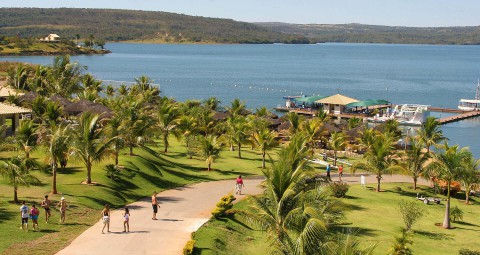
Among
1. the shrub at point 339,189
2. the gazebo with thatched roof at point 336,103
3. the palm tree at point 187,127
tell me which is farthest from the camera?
the gazebo with thatched roof at point 336,103

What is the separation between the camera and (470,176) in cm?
3020

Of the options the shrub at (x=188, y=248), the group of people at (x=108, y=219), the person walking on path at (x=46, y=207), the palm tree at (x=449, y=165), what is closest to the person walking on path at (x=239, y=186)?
the group of people at (x=108, y=219)

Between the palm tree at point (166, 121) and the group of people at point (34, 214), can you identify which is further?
the palm tree at point (166, 121)

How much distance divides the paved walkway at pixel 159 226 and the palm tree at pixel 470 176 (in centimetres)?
1001

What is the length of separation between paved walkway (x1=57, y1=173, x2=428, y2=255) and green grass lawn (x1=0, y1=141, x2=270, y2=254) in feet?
2.06

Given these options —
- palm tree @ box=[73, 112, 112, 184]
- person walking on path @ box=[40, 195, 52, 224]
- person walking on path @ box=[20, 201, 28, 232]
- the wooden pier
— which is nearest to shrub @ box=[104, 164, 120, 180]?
palm tree @ box=[73, 112, 112, 184]

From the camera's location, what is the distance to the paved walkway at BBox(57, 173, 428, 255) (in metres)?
18.9

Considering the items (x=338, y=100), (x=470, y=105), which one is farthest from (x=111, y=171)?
(x=470, y=105)

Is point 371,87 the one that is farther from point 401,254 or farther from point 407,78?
point 401,254

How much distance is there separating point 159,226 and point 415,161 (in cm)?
1757

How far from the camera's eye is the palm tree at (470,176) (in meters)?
29.2

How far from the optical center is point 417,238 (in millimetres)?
24203

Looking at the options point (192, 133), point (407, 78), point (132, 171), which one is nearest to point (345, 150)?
point (192, 133)

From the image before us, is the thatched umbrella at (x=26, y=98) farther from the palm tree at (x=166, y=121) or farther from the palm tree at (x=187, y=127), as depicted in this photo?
the palm tree at (x=187, y=127)
